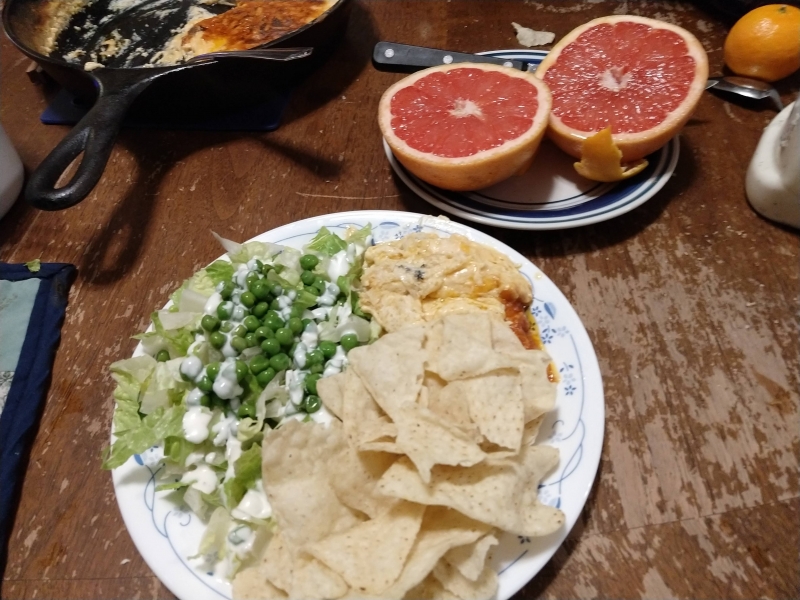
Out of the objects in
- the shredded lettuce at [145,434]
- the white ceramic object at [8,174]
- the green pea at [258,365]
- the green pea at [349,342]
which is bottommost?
the green pea at [349,342]

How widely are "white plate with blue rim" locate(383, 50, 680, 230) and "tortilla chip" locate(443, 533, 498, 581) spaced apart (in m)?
0.84

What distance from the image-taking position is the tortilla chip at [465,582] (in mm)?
931

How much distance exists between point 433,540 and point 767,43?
1.87 meters

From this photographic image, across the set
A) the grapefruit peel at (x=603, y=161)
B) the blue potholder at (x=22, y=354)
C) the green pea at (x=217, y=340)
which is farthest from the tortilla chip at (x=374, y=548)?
the grapefruit peel at (x=603, y=161)

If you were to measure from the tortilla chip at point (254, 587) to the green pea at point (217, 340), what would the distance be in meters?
0.48

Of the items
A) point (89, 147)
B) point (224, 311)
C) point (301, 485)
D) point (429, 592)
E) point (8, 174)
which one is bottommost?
point (429, 592)

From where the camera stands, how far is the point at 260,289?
1.26 meters

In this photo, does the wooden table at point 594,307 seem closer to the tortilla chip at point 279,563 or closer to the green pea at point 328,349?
the tortilla chip at point 279,563

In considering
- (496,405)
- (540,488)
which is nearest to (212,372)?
(496,405)

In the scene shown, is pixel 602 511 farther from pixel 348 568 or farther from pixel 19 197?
pixel 19 197

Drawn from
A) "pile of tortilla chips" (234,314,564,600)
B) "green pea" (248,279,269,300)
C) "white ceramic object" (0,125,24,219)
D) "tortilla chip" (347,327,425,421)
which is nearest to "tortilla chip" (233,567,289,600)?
Result: "pile of tortilla chips" (234,314,564,600)

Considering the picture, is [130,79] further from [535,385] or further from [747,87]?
[747,87]

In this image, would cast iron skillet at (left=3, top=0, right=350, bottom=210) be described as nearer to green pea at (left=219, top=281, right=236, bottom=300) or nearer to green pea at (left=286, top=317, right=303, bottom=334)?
green pea at (left=219, top=281, right=236, bottom=300)

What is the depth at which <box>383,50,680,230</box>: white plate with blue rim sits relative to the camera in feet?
4.91
